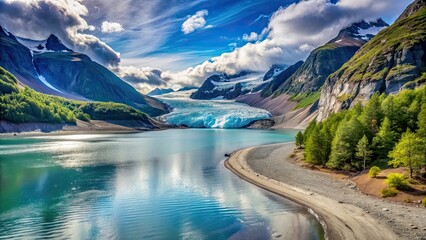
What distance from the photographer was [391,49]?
16712 centimetres

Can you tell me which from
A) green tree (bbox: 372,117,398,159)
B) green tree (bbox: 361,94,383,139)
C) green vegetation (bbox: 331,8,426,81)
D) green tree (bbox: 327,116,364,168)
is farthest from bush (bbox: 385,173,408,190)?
green vegetation (bbox: 331,8,426,81)

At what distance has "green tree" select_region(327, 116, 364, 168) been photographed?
5600 cm

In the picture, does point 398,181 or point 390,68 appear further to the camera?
point 390,68

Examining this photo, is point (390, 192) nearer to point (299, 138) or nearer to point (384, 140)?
point (384, 140)

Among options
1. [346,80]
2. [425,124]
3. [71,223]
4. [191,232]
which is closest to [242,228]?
[191,232]

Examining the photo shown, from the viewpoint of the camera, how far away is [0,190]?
146 feet

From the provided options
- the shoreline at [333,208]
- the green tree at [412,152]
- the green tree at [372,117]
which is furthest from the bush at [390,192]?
the green tree at [372,117]

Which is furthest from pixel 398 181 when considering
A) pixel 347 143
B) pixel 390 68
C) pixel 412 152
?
pixel 390 68

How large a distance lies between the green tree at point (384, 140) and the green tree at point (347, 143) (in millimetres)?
3245

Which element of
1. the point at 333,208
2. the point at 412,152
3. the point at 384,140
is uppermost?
the point at 384,140

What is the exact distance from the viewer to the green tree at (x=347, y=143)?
56.0m

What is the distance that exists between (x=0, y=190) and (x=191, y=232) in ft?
100

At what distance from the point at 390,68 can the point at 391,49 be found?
43.7 ft

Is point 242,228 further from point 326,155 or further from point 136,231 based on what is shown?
point 326,155
